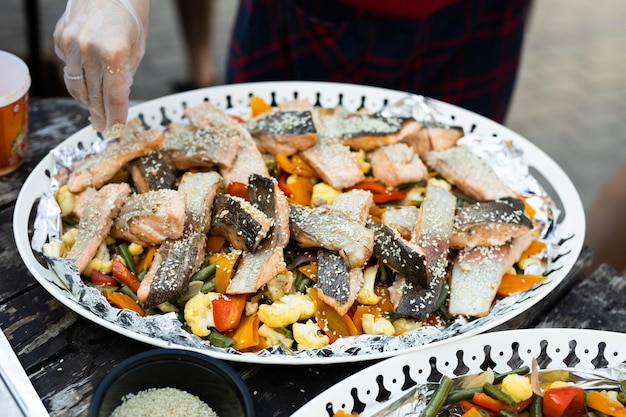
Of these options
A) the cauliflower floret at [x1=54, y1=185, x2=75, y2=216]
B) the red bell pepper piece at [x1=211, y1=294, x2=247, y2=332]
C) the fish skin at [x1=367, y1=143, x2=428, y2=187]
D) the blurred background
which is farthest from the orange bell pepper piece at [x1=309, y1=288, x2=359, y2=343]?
the blurred background

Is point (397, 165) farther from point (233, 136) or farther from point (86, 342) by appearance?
point (86, 342)

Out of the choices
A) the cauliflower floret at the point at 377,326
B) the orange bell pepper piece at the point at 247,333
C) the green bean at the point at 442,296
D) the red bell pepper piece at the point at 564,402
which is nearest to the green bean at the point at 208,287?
the orange bell pepper piece at the point at 247,333

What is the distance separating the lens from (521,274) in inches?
92.0

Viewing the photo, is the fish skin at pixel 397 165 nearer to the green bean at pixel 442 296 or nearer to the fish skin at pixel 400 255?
the fish skin at pixel 400 255

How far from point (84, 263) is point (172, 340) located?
0.40 metres

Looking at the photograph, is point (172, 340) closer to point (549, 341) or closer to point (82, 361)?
point (82, 361)

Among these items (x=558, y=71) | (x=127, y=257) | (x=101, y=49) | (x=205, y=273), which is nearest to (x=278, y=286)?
(x=205, y=273)

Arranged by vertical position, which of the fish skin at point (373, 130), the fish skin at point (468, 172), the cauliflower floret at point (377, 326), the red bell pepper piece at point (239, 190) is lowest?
the cauliflower floret at point (377, 326)

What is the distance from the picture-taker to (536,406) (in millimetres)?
1862

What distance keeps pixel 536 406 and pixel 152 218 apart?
123cm

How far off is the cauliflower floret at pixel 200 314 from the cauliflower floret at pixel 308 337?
246mm

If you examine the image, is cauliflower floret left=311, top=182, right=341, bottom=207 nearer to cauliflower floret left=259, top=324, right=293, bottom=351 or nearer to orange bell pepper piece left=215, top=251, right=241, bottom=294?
orange bell pepper piece left=215, top=251, right=241, bottom=294

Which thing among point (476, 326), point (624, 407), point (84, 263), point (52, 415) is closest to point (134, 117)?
point (84, 263)

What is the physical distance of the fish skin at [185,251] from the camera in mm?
1997
